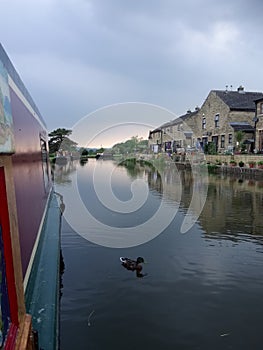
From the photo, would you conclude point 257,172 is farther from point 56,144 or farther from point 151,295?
point 56,144

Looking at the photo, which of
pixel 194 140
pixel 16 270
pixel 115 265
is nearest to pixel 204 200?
pixel 115 265

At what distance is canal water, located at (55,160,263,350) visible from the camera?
14.5ft

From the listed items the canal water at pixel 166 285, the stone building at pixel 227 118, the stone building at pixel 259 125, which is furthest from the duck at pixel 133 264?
the stone building at pixel 227 118

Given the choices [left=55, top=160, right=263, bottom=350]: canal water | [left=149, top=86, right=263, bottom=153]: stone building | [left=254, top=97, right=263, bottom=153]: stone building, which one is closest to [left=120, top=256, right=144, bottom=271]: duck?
[left=55, top=160, right=263, bottom=350]: canal water

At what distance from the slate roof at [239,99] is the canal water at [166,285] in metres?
25.0

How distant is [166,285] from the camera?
5867 millimetres

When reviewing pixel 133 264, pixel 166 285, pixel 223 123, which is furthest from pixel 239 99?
pixel 166 285

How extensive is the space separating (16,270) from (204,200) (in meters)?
12.9

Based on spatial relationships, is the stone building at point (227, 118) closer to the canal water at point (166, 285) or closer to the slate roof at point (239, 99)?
the slate roof at point (239, 99)

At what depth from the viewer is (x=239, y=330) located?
14.9ft

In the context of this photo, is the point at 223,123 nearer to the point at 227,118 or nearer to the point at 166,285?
the point at 227,118

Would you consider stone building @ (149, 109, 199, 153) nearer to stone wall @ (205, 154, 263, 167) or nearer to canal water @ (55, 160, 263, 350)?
stone wall @ (205, 154, 263, 167)

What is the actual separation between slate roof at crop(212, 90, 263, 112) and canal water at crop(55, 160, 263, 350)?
25004 millimetres

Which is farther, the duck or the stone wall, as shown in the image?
the stone wall
